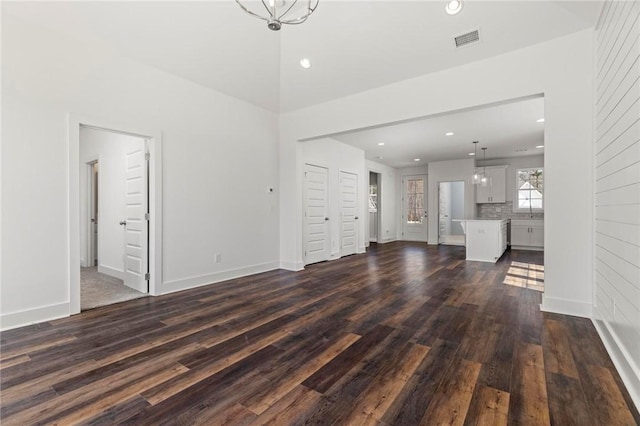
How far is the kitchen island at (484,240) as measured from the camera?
647 centimetres

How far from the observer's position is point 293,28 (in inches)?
139

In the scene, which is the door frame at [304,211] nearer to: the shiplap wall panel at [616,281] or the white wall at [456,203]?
the shiplap wall panel at [616,281]

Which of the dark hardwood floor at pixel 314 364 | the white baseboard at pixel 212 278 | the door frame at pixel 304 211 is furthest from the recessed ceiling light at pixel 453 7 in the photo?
the white baseboard at pixel 212 278

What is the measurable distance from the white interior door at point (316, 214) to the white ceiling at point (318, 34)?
2.31 m

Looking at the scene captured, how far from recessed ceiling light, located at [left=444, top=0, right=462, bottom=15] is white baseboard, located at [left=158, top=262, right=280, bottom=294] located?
4.41 metres

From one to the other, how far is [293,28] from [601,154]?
11.2 ft

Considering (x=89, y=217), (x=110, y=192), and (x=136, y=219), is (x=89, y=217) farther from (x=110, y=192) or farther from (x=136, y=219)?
(x=136, y=219)

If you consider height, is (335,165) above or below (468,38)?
below

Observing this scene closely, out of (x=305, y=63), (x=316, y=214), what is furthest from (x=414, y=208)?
(x=305, y=63)

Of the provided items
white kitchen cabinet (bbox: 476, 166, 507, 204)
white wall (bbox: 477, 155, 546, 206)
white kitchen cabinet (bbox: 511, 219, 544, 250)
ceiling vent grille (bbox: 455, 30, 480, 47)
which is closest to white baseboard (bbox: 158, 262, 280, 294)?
ceiling vent grille (bbox: 455, 30, 480, 47)

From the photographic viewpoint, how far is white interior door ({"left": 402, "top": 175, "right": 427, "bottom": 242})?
10.8 m

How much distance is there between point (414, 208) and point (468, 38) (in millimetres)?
8146

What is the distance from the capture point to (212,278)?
453 centimetres

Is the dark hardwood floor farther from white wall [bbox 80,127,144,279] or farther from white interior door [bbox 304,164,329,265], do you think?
white interior door [bbox 304,164,329,265]
